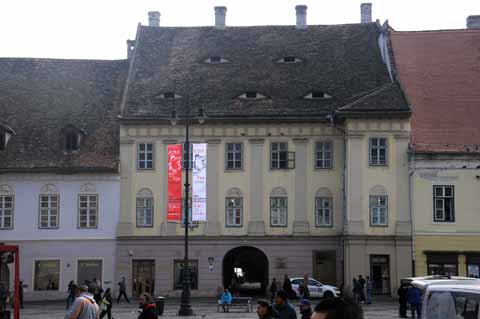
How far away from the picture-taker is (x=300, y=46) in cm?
4859

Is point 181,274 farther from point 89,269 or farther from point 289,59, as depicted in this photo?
point 289,59

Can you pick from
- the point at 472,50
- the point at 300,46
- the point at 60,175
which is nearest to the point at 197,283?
the point at 60,175

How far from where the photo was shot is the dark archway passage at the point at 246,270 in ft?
146

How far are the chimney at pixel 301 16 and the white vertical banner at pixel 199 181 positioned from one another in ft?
43.1

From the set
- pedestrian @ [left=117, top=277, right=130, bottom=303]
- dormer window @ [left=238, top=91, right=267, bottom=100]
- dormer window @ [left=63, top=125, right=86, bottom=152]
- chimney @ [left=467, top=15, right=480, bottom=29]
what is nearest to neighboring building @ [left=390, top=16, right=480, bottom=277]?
dormer window @ [left=238, top=91, right=267, bottom=100]

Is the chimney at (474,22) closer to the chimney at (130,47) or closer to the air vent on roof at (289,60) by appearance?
the air vent on roof at (289,60)

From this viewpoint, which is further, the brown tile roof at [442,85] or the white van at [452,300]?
the brown tile roof at [442,85]

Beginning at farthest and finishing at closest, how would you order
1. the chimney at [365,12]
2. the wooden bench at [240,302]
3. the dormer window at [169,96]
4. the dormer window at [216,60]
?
1. the chimney at [365,12]
2. the dormer window at [216,60]
3. the dormer window at [169,96]
4. the wooden bench at [240,302]

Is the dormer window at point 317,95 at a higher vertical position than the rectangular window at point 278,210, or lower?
higher

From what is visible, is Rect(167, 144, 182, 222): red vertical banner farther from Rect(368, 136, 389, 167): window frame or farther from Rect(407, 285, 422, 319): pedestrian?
Rect(407, 285, 422, 319): pedestrian

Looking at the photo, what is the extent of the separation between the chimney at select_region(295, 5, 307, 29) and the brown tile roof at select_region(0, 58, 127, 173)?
11.2m

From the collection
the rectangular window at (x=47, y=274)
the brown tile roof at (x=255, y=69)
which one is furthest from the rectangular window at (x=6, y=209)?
the brown tile roof at (x=255, y=69)

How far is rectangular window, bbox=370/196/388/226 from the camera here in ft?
137

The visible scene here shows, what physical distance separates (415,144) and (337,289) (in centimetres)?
854
